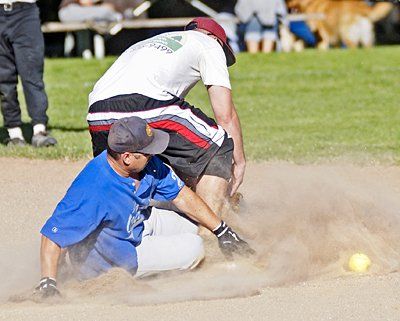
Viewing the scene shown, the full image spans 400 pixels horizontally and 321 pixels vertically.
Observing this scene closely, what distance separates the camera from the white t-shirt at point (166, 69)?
7.29 metres

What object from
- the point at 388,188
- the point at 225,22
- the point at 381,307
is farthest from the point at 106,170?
the point at 225,22

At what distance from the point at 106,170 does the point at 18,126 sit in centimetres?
542

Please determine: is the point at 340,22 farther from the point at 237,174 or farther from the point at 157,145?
the point at 157,145

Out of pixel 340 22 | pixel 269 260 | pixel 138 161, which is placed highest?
pixel 138 161

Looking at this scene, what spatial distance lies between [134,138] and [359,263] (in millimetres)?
1844

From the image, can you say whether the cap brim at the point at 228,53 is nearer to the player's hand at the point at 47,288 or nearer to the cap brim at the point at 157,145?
the cap brim at the point at 157,145

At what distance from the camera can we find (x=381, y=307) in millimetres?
Answer: 5832

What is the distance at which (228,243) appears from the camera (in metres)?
6.88

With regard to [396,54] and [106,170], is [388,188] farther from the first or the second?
[396,54]

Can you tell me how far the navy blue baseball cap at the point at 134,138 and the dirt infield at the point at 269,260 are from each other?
833mm

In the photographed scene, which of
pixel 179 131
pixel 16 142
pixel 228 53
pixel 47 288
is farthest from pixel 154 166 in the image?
pixel 16 142

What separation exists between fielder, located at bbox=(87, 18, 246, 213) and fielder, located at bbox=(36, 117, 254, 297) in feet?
1.63

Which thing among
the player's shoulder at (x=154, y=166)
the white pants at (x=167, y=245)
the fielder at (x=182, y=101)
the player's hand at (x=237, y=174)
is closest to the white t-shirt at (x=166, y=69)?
the fielder at (x=182, y=101)

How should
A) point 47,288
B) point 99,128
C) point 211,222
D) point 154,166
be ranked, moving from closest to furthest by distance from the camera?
point 47,288, point 154,166, point 211,222, point 99,128
